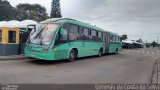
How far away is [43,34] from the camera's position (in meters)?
14.2

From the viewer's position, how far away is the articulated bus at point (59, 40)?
45.1ft

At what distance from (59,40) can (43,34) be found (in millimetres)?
1037

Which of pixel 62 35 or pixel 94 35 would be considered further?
pixel 94 35

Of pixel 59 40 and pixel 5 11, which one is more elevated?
pixel 5 11

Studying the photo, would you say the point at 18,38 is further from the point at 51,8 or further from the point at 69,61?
the point at 51,8

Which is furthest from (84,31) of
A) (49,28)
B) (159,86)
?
(159,86)

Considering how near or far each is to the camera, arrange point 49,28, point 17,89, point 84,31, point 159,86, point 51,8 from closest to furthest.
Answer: point 17,89
point 159,86
point 49,28
point 84,31
point 51,8

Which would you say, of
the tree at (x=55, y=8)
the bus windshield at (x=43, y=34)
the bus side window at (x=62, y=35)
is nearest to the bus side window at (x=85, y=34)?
the bus side window at (x=62, y=35)

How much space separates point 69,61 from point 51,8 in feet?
193

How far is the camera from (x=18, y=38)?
17.1m

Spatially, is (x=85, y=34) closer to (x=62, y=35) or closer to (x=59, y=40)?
(x=62, y=35)

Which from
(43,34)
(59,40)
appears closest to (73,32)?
(59,40)

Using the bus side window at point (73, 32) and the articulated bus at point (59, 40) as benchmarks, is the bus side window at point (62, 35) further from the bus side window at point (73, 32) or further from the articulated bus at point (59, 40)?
the bus side window at point (73, 32)

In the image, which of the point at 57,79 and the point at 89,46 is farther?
the point at 89,46
